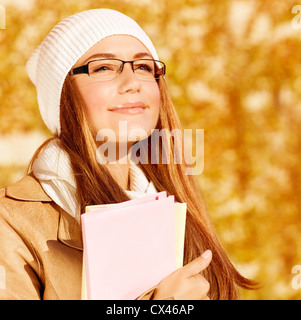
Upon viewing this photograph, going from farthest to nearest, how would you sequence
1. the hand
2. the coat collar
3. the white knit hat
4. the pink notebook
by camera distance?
the white knit hat
the coat collar
the hand
the pink notebook

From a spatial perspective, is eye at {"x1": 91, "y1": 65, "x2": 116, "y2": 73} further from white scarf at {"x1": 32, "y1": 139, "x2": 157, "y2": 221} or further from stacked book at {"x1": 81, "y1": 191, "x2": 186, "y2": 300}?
stacked book at {"x1": 81, "y1": 191, "x2": 186, "y2": 300}

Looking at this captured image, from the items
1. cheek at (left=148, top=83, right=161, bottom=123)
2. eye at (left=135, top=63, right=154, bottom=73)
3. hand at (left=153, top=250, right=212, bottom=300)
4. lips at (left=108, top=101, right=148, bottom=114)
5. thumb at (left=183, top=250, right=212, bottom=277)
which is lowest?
hand at (left=153, top=250, right=212, bottom=300)

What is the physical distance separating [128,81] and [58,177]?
34 cm

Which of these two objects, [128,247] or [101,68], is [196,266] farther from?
[101,68]

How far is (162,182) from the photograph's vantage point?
150 centimetres

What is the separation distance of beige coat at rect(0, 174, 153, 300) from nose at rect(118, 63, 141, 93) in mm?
384

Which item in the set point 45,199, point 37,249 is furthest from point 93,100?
point 37,249

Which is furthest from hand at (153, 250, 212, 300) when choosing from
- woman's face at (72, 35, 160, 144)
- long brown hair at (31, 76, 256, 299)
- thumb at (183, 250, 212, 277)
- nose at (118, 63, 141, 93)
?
nose at (118, 63, 141, 93)

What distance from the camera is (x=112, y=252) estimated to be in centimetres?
105

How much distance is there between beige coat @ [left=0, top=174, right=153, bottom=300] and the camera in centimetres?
115

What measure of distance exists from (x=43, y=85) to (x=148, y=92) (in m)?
0.34

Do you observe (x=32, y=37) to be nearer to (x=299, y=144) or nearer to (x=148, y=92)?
(x=148, y=92)
